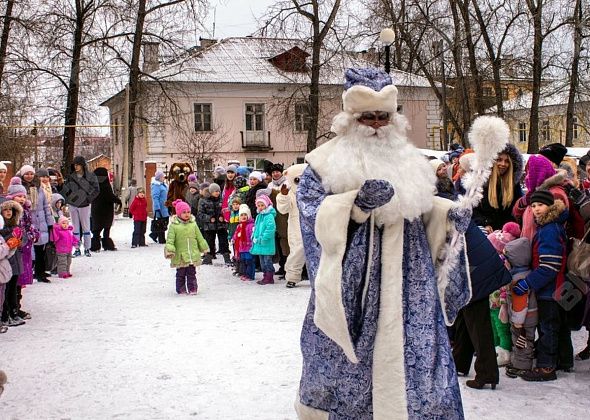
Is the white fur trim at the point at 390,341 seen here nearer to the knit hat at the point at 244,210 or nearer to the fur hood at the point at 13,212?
the fur hood at the point at 13,212

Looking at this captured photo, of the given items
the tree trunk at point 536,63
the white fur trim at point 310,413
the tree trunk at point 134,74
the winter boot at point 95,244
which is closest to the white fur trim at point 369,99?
the white fur trim at point 310,413

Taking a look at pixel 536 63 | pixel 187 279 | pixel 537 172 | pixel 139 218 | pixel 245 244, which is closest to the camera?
pixel 537 172

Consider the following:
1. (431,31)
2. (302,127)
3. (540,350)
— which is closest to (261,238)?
(540,350)

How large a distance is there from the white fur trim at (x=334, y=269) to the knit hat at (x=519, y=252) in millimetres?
2845

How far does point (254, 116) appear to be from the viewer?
3978cm

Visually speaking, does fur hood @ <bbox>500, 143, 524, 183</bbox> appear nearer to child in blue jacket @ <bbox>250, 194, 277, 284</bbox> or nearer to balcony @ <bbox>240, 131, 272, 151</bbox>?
child in blue jacket @ <bbox>250, 194, 277, 284</bbox>

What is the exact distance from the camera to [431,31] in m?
27.3

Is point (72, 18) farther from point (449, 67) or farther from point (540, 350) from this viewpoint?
point (540, 350)

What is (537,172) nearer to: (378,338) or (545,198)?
(545,198)

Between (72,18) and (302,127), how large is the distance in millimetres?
14811

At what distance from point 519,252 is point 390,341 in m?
2.77

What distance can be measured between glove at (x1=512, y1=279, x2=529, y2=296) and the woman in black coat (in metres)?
10.8

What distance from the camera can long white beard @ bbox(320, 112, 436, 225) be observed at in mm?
3357

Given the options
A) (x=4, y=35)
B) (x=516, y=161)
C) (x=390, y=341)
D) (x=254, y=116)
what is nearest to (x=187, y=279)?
(x=516, y=161)
